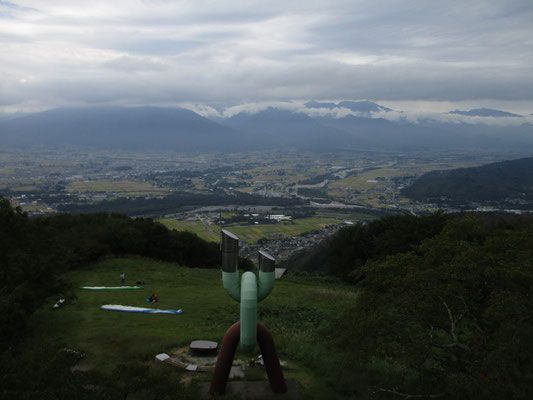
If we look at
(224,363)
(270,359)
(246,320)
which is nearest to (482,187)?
(270,359)

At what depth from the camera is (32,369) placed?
10.2 metres

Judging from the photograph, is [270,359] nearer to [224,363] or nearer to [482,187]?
[224,363]

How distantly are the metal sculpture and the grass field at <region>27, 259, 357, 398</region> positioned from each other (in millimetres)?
1169

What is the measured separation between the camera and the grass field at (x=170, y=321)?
13.4m

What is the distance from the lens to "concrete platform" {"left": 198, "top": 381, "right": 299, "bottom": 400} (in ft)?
35.9

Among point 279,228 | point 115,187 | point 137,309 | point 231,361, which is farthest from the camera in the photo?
point 115,187

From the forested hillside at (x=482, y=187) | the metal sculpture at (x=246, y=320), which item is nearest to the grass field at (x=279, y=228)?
the forested hillside at (x=482, y=187)

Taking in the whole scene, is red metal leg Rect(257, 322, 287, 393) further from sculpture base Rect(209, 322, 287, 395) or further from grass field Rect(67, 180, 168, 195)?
grass field Rect(67, 180, 168, 195)

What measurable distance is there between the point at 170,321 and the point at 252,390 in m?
7.82

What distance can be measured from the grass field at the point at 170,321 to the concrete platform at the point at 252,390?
0.40m

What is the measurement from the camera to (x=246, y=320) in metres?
10.6

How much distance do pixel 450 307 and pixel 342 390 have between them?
4.08 metres

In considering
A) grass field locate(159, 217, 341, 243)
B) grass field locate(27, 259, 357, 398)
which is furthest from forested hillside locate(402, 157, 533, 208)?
grass field locate(27, 259, 357, 398)

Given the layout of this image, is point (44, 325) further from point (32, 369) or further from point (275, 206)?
point (275, 206)
